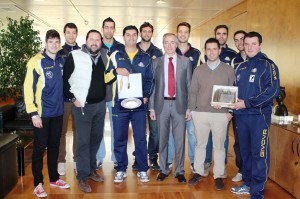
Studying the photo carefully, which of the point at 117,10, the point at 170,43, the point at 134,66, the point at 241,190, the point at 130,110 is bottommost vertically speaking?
the point at 241,190

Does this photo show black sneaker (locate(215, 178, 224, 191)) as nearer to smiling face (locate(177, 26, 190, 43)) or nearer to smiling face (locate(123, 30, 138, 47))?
smiling face (locate(177, 26, 190, 43))

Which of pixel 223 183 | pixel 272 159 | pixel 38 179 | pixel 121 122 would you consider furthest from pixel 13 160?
pixel 272 159

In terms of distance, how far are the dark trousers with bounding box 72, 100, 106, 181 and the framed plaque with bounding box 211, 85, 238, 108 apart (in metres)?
1.18

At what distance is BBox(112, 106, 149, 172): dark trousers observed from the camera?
3.49 meters

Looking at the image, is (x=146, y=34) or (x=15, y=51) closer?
(x=146, y=34)

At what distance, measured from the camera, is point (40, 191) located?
10.5 feet

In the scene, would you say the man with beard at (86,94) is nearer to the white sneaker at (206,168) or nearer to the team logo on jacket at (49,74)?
the team logo on jacket at (49,74)

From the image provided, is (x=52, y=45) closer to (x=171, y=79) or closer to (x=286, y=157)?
(x=171, y=79)

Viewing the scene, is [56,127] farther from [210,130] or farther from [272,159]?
[272,159]

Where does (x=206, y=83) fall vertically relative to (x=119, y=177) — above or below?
above

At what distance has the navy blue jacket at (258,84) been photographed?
9.72ft

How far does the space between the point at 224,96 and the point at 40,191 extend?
2.07 m

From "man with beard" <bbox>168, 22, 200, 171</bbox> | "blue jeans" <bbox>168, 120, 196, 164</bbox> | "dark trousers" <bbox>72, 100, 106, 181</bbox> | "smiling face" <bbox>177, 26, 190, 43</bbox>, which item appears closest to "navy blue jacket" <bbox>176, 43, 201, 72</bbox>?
"man with beard" <bbox>168, 22, 200, 171</bbox>

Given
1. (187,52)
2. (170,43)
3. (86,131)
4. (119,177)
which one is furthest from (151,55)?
(119,177)
